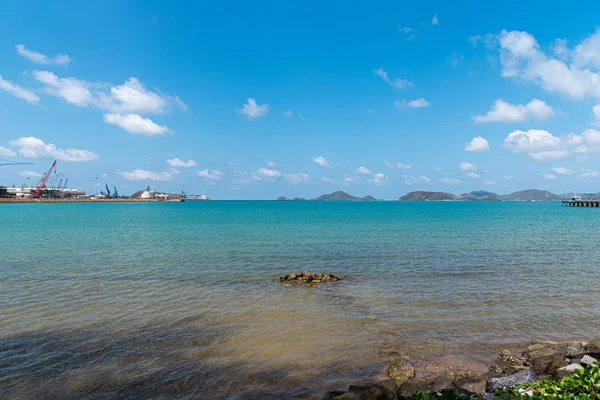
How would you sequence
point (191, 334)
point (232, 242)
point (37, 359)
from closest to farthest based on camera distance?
point (37, 359) → point (191, 334) → point (232, 242)

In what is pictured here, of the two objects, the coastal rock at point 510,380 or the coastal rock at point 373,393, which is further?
the coastal rock at point 510,380

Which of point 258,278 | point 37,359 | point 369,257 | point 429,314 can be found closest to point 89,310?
point 37,359

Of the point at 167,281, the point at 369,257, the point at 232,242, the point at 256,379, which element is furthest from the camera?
the point at 232,242

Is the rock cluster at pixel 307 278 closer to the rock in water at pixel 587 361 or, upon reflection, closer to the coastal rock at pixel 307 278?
the coastal rock at pixel 307 278

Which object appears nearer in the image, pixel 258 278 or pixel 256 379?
pixel 256 379

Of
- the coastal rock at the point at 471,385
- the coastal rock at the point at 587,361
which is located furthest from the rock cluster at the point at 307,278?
the coastal rock at the point at 587,361

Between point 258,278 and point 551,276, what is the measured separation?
20.9 metres

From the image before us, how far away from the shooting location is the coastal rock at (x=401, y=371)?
34.2ft

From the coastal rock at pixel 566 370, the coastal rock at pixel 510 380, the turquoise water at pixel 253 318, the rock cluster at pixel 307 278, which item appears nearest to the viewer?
the coastal rock at pixel 510 380

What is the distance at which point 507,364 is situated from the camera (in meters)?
11.1

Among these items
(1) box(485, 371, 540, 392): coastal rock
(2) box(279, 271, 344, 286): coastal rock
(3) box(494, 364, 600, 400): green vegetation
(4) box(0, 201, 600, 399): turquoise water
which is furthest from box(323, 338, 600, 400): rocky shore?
(2) box(279, 271, 344, 286): coastal rock

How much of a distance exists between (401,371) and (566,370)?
4435 millimetres

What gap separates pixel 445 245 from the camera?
128 ft

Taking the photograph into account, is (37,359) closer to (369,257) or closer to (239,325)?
(239,325)
